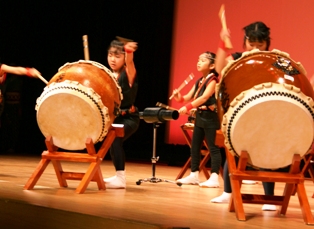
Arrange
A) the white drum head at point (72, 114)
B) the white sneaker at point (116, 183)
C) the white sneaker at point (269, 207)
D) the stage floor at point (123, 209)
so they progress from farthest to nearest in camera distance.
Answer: the white sneaker at point (116, 183), the white drum head at point (72, 114), the white sneaker at point (269, 207), the stage floor at point (123, 209)

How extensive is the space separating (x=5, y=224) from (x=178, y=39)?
4652 mm

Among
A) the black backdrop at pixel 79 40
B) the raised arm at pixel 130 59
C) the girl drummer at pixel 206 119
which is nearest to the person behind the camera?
the raised arm at pixel 130 59

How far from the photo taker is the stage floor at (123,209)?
2.98 meters

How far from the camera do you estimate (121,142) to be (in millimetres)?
4680

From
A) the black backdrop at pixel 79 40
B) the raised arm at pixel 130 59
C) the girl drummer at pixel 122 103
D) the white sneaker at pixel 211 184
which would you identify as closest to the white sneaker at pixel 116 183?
the girl drummer at pixel 122 103

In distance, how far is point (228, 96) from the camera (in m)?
3.41

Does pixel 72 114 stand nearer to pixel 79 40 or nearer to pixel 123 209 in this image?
pixel 123 209

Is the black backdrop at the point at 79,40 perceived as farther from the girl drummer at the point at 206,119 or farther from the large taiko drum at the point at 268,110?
the large taiko drum at the point at 268,110

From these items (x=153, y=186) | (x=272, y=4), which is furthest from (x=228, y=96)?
(x=272, y=4)

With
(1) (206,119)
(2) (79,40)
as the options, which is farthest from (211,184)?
(2) (79,40)

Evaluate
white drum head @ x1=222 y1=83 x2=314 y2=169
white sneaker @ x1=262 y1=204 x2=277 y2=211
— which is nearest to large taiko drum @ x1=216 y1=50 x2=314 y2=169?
white drum head @ x1=222 y1=83 x2=314 y2=169

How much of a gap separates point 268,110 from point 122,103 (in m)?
1.79

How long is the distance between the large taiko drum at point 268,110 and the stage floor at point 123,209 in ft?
1.29

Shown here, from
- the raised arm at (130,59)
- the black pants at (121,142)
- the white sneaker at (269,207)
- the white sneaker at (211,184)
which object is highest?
the raised arm at (130,59)
